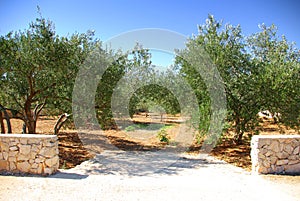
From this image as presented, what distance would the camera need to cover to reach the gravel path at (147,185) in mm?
4145

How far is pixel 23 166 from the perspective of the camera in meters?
5.30

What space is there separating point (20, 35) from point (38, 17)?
3.05 ft

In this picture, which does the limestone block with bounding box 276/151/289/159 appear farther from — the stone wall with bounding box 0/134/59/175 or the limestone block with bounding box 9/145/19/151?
the limestone block with bounding box 9/145/19/151

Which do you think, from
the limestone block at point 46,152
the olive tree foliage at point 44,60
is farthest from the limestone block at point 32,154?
the olive tree foliage at point 44,60

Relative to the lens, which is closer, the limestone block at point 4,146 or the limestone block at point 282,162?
the limestone block at point 4,146

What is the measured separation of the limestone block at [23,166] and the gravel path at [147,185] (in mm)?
306

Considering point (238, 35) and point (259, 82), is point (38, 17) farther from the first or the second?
point (259, 82)

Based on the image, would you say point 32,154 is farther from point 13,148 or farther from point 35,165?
point 13,148

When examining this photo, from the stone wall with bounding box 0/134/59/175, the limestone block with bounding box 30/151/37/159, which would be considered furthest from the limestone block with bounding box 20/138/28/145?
the limestone block with bounding box 30/151/37/159

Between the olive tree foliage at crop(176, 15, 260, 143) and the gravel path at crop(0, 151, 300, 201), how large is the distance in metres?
2.33

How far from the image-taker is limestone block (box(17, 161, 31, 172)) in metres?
5.29

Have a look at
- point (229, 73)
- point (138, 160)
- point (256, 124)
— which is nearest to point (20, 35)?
point (138, 160)

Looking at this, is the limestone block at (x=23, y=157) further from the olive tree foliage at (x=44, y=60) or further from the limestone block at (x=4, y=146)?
the olive tree foliage at (x=44, y=60)

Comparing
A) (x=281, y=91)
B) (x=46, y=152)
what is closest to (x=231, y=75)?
(x=281, y=91)
